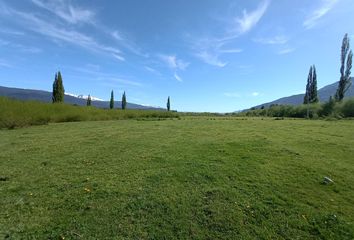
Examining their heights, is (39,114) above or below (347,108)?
below

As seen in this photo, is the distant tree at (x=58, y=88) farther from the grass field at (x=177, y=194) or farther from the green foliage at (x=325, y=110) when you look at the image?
the grass field at (x=177, y=194)

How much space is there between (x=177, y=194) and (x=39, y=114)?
76.5ft

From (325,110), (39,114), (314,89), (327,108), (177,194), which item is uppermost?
(314,89)

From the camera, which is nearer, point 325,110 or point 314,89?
point 325,110

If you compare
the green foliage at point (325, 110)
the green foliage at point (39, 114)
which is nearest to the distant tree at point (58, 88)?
the green foliage at point (39, 114)

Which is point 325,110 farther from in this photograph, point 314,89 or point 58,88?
point 58,88

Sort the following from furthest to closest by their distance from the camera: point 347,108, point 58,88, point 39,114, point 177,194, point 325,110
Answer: point 58,88, point 325,110, point 347,108, point 39,114, point 177,194

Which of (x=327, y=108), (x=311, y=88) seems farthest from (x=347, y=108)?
(x=311, y=88)

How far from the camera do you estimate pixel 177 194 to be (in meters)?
6.39

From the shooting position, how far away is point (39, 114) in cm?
2600

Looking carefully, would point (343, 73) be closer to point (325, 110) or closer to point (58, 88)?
point (325, 110)

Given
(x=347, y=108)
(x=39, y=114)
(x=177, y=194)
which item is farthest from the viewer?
(x=347, y=108)

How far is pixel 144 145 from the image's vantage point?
11578 mm

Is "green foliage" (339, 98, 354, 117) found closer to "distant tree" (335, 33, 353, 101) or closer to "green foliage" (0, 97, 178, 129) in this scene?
"distant tree" (335, 33, 353, 101)
